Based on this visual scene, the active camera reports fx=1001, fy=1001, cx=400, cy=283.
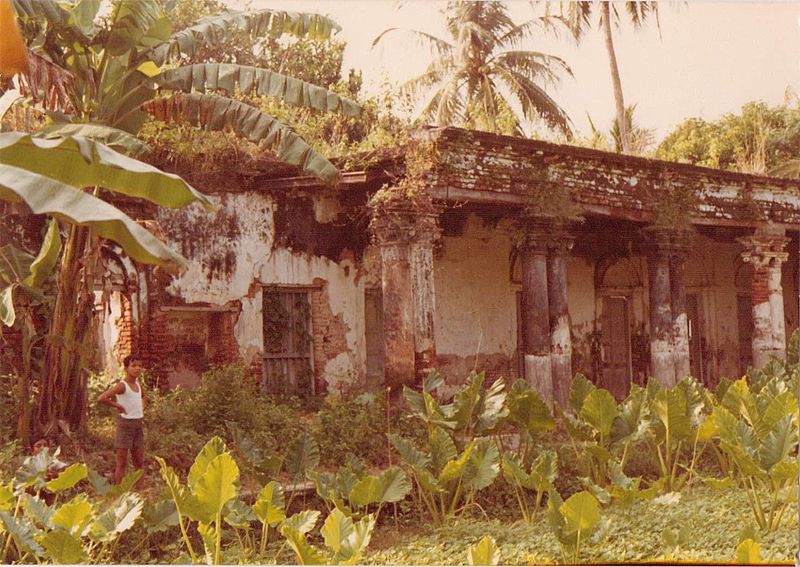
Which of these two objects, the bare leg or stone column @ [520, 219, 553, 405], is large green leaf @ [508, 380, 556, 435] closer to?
stone column @ [520, 219, 553, 405]

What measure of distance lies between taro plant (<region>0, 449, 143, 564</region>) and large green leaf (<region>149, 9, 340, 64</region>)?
3500 mm

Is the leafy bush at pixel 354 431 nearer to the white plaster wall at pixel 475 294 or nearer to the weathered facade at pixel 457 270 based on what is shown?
the weathered facade at pixel 457 270

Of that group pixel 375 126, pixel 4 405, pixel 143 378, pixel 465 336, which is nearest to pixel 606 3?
pixel 375 126

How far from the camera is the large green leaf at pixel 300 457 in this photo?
289 inches

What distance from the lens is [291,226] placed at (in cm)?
1098

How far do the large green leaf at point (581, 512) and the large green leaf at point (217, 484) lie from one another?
6.80 ft

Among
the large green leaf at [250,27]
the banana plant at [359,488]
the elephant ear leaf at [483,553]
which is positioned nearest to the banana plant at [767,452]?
the elephant ear leaf at [483,553]

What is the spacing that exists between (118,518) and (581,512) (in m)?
2.87

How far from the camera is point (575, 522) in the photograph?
6.34 m

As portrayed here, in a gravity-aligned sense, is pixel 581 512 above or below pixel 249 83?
below

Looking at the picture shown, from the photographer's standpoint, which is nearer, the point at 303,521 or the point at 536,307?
the point at 303,521

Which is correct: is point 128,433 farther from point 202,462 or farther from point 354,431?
point 354,431

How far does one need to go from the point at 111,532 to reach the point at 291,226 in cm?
538

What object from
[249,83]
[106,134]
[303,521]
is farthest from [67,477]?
[249,83]
